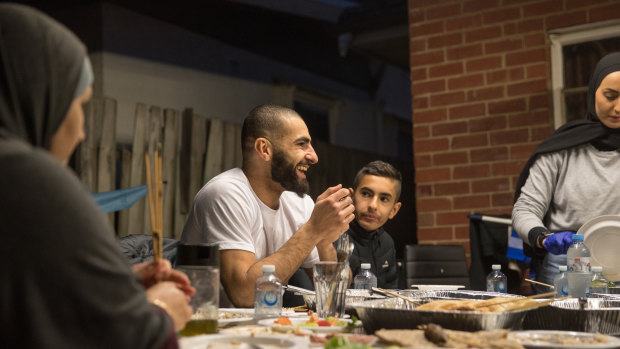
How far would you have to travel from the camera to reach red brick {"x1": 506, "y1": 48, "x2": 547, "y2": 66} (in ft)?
14.9

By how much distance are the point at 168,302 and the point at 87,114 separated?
3.95m

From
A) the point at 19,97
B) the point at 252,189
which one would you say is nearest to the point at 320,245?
the point at 252,189

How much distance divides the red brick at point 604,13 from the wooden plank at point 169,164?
3.40m

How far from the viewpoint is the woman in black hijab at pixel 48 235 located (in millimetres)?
907

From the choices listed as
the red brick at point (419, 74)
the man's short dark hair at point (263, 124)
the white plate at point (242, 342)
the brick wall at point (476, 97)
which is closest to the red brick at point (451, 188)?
the brick wall at point (476, 97)

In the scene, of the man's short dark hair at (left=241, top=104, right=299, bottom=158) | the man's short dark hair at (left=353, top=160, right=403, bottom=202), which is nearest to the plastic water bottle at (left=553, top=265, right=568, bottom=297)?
the man's short dark hair at (left=241, top=104, right=299, bottom=158)

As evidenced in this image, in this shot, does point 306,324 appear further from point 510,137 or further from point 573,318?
point 510,137

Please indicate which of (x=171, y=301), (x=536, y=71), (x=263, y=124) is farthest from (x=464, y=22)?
(x=171, y=301)

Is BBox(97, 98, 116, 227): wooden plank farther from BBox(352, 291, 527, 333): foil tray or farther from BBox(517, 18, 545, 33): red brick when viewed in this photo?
BBox(352, 291, 527, 333): foil tray

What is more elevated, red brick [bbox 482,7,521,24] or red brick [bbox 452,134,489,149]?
red brick [bbox 482,7,521,24]

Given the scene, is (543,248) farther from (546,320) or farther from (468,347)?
(468,347)

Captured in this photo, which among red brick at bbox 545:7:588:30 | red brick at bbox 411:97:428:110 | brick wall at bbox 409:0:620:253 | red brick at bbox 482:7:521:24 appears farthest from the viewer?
red brick at bbox 411:97:428:110

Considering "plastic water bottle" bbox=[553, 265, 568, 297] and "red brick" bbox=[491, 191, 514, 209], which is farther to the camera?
"red brick" bbox=[491, 191, 514, 209]

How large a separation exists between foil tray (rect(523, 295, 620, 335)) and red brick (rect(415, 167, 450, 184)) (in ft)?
10.2
